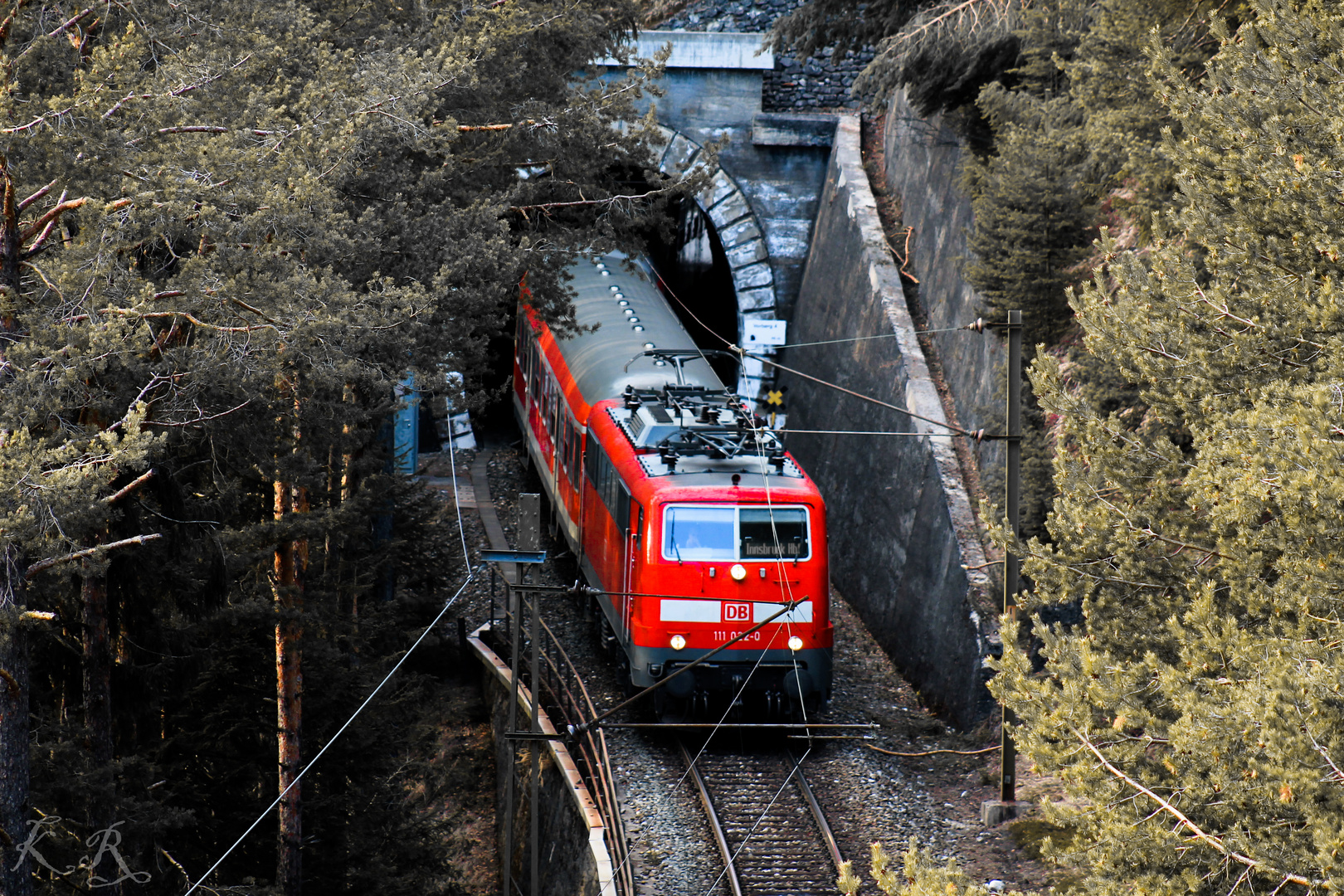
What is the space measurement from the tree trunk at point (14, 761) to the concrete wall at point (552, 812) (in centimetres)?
369

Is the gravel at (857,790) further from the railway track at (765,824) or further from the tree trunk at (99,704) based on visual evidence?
the tree trunk at (99,704)

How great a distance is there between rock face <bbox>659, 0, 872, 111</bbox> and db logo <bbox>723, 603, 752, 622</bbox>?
16556 millimetres

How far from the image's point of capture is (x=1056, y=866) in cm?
1095

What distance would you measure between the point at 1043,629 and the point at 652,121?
11.1 metres

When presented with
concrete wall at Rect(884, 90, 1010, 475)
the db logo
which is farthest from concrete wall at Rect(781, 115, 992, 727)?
the db logo

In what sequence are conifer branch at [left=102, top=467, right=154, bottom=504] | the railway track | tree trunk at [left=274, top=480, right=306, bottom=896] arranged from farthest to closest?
tree trunk at [left=274, top=480, right=306, bottom=896] → the railway track → conifer branch at [left=102, top=467, right=154, bottom=504]

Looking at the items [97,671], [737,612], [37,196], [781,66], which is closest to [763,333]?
[781,66]

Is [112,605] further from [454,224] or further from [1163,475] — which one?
[1163,475]

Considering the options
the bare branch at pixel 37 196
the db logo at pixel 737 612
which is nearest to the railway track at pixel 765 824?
the db logo at pixel 737 612

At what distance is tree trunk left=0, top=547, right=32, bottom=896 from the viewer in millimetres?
7887

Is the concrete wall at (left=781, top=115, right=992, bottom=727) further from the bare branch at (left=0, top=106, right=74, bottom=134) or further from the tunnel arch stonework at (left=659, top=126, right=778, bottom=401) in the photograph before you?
the bare branch at (left=0, top=106, right=74, bottom=134)

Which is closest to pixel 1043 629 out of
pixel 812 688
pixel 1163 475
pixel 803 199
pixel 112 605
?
pixel 1163 475

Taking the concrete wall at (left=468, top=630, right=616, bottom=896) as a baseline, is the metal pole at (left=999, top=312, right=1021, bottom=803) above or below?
above

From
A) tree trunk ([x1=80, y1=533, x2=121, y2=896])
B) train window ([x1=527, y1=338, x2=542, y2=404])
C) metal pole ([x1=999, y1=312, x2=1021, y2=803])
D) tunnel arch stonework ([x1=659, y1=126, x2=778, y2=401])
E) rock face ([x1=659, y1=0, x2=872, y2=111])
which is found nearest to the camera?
tree trunk ([x1=80, y1=533, x2=121, y2=896])
